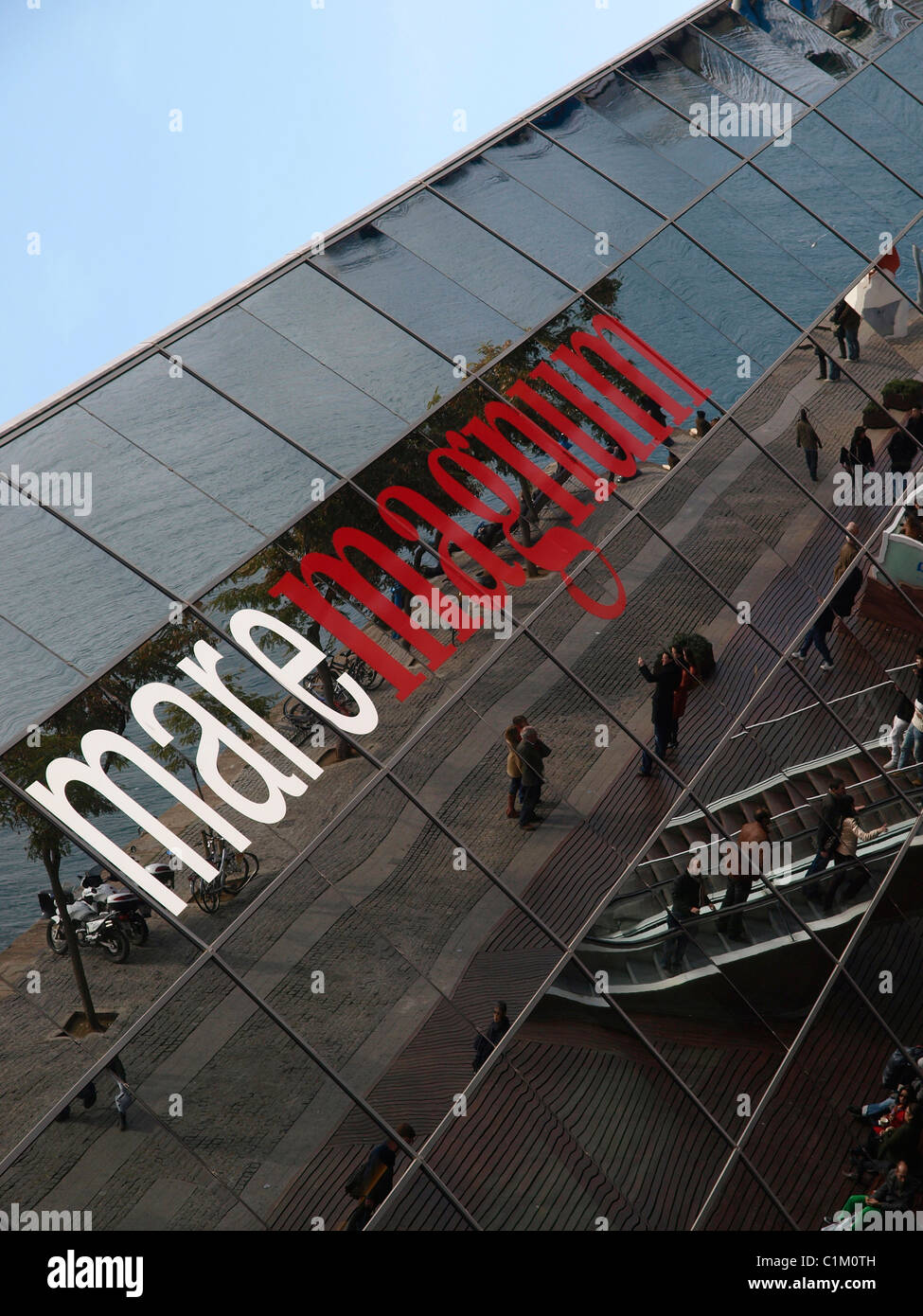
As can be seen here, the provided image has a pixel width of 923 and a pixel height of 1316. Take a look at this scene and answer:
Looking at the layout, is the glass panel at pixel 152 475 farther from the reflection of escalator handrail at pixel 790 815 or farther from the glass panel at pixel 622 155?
the glass panel at pixel 622 155

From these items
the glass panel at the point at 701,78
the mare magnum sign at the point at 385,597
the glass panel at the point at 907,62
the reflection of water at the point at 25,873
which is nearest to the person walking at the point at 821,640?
the mare magnum sign at the point at 385,597

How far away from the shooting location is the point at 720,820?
15.7 meters

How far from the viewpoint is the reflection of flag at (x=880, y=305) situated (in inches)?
870

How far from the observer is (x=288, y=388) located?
643 inches

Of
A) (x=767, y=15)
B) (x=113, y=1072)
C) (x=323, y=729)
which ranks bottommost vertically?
(x=113, y=1072)

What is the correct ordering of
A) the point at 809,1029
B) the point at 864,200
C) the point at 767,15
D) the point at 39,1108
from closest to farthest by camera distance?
the point at 39,1108 < the point at 809,1029 < the point at 864,200 < the point at 767,15

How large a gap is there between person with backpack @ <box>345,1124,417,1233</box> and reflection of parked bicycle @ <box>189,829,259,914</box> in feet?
9.92

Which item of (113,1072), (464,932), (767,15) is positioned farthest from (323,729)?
(767,15)

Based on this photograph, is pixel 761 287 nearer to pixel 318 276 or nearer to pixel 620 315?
pixel 620 315

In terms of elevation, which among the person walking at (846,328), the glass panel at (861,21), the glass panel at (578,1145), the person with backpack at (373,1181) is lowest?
the glass panel at (578,1145)

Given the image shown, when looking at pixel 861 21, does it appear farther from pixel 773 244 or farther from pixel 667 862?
pixel 667 862

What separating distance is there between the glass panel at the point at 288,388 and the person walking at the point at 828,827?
8229 millimetres

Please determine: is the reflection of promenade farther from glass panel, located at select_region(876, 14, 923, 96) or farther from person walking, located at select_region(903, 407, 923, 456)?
glass panel, located at select_region(876, 14, 923, 96)

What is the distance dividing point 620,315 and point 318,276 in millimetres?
5096
